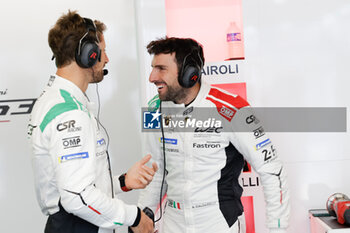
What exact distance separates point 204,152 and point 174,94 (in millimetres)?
380

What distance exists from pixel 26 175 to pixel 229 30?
6.49ft

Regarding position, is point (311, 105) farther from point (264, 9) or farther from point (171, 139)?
point (171, 139)

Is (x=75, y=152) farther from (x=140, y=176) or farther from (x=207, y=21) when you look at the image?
(x=207, y=21)

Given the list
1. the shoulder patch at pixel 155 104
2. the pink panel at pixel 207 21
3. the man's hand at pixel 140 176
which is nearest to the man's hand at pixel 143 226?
the man's hand at pixel 140 176

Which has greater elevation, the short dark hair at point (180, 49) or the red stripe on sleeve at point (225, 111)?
the short dark hair at point (180, 49)

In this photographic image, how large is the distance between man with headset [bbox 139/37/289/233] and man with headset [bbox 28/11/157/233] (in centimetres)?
34

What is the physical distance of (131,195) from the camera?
305cm

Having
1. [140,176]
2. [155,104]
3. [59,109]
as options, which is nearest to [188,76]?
[155,104]

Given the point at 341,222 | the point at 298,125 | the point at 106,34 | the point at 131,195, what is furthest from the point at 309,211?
the point at 106,34

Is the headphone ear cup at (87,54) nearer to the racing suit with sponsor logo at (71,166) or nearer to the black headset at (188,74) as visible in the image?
the racing suit with sponsor logo at (71,166)

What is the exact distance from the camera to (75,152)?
1479 millimetres

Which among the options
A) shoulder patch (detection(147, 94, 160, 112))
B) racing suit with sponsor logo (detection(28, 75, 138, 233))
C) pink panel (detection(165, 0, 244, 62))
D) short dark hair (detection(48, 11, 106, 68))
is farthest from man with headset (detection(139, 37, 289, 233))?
pink panel (detection(165, 0, 244, 62))

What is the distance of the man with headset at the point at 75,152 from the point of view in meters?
1.48

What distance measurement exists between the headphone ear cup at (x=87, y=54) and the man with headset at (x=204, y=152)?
518 millimetres
